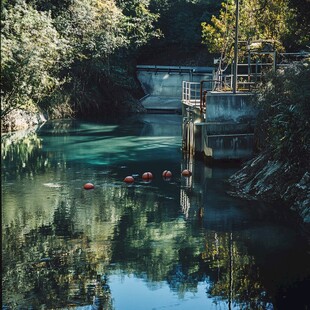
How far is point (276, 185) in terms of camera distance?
26.0 meters

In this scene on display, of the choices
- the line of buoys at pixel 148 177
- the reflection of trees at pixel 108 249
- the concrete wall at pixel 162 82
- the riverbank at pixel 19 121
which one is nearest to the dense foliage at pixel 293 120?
the reflection of trees at pixel 108 249

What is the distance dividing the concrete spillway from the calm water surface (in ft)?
94.2

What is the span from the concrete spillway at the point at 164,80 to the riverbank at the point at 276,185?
33.9 metres

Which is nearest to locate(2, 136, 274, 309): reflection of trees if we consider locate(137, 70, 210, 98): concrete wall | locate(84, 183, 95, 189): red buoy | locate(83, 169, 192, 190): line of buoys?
locate(84, 183, 95, 189): red buoy

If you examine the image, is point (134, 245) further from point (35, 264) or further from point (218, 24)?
point (218, 24)

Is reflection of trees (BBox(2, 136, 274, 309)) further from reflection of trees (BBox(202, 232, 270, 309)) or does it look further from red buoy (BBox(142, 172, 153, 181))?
red buoy (BBox(142, 172, 153, 181))

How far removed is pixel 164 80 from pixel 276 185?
38715 mm

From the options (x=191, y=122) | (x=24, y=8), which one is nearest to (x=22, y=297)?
(x=24, y=8)

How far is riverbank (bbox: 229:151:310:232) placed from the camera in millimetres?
23984

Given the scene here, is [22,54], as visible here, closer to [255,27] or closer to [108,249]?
[108,249]

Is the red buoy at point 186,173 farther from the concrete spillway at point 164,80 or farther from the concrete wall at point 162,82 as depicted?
the concrete wall at point 162,82

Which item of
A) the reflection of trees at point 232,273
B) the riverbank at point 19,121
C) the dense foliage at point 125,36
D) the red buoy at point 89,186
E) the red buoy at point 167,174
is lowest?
the reflection of trees at point 232,273

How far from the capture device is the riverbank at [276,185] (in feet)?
78.7

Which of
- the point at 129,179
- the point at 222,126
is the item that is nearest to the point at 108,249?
Result: the point at 129,179
